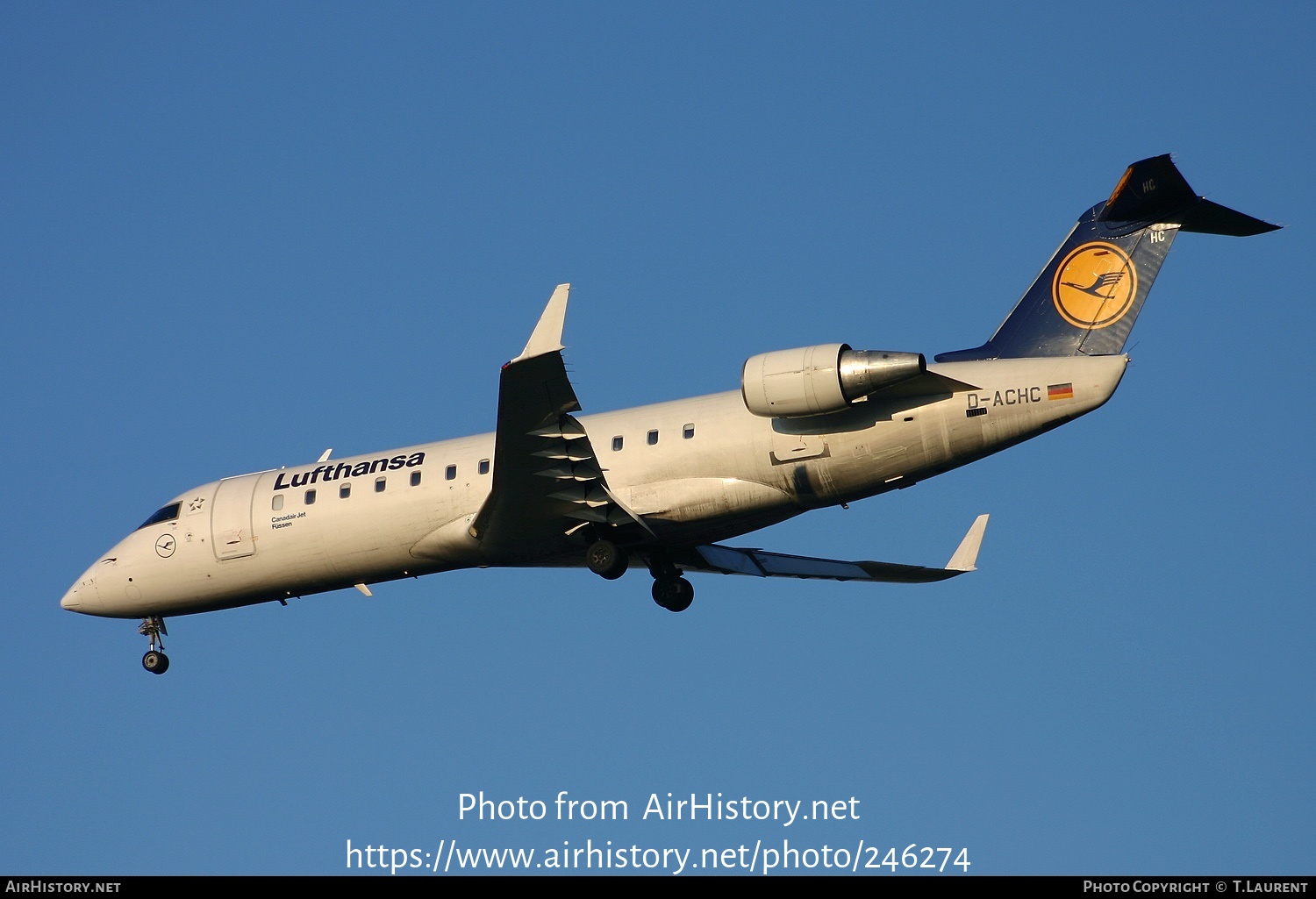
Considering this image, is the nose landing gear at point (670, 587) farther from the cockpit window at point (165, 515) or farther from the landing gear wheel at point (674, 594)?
the cockpit window at point (165, 515)

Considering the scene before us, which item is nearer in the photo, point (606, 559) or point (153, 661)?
point (606, 559)

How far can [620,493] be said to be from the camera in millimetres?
→ 25875

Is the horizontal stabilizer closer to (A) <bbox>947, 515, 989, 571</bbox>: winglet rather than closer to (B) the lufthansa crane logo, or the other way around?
(B) the lufthansa crane logo

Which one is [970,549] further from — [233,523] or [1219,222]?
[233,523]

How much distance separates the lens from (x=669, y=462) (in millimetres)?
25641

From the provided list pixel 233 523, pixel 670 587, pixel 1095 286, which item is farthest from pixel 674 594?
pixel 1095 286

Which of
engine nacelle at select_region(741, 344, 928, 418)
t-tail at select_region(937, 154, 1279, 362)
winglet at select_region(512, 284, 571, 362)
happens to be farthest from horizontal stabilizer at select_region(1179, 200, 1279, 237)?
winglet at select_region(512, 284, 571, 362)

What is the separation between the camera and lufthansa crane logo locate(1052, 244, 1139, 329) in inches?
981

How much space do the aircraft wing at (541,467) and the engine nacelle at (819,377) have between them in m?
2.95

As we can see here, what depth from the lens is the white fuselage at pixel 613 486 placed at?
2414 cm

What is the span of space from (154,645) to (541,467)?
9.98m

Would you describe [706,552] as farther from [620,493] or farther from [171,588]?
[171,588]

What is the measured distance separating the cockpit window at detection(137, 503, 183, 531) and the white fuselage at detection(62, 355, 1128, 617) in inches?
5.5
